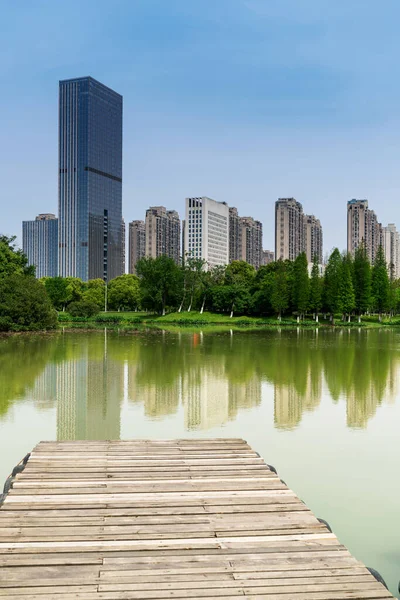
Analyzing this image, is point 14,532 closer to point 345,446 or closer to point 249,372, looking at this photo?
point 345,446

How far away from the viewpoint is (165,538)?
4543mm

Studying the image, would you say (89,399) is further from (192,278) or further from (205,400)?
(192,278)

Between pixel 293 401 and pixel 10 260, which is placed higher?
pixel 10 260

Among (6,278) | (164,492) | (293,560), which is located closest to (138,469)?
(164,492)

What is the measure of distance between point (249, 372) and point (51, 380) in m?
6.71

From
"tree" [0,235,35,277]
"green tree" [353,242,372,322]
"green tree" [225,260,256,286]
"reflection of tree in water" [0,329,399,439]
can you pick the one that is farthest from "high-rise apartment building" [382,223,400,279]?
"reflection of tree in water" [0,329,399,439]

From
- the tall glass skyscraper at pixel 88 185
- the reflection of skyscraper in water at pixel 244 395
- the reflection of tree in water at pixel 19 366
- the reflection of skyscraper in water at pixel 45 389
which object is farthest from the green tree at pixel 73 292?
the reflection of skyscraper in water at pixel 244 395

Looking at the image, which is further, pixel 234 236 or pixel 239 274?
pixel 234 236

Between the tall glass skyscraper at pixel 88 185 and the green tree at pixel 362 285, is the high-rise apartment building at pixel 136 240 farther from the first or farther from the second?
the green tree at pixel 362 285

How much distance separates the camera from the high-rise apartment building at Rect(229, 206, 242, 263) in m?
163

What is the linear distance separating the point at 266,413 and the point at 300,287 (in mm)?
50838

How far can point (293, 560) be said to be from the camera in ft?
13.6

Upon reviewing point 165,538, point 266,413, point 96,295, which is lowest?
point 266,413

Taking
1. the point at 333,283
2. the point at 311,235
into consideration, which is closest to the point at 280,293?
the point at 333,283
